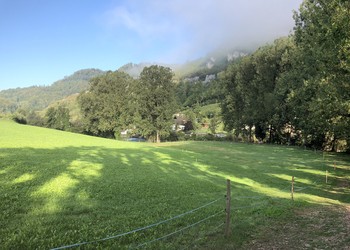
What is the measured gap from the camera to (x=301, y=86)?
4800 cm

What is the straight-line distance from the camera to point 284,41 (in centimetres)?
7244

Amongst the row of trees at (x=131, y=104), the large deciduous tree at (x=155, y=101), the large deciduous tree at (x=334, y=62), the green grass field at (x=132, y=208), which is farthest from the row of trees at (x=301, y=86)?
the row of trees at (x=131, y=104)

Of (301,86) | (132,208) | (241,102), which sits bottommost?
(132,208)

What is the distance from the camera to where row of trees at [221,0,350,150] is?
27.2m

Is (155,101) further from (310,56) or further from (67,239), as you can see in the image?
(67,239)

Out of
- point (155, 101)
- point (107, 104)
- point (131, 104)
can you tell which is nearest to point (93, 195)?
point (155, 101)

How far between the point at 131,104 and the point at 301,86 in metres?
52.3

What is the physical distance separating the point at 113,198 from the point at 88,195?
1234 millimetres

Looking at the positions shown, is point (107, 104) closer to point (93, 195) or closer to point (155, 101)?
point (155, 101)

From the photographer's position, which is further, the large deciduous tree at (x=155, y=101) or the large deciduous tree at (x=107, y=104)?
the large deciduous tree at (x=107, y=104)

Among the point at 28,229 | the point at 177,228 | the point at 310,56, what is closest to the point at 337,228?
the point at 177,228

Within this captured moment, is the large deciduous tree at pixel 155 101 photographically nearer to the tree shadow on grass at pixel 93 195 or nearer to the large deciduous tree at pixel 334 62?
the large deciduous tree at pixel 334 62

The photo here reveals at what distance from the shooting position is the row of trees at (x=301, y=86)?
27.2 m

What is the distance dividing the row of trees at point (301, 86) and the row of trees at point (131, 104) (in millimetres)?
17677
